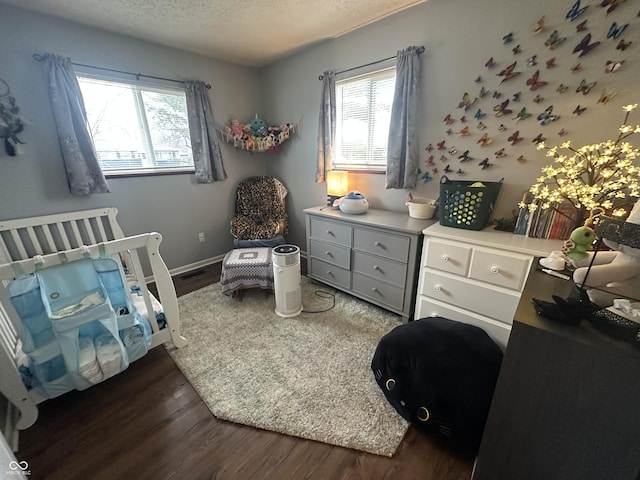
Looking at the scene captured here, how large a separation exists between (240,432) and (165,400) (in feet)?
1.67

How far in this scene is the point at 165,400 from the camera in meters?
1.45

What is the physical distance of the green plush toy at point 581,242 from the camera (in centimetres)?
96

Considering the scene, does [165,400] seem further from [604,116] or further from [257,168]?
[604,116]

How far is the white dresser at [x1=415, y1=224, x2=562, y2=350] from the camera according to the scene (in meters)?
1.44

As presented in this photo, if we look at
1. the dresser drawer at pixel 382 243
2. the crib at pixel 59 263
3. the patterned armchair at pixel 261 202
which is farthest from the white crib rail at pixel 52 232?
the dresser drawer at pixel 382 243

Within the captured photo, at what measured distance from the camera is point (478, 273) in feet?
5.13

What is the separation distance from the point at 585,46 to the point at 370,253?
69.6 inches

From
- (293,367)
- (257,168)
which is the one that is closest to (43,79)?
(257,168)

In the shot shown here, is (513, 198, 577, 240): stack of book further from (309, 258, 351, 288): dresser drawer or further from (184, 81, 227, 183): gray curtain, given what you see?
(184, 81, 227, 183): gray curtain

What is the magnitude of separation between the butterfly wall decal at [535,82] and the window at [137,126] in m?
3.09

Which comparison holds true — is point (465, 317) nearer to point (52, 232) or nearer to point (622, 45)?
point (622, 45)

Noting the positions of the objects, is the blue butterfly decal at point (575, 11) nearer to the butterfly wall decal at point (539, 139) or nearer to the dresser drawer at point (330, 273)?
the butterfly wall decal at point (539, 139)

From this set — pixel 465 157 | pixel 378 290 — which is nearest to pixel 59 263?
pixel 378 290

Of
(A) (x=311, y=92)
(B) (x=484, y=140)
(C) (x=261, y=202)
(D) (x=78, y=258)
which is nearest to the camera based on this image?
(D) (x=78, y=258)
